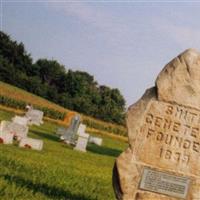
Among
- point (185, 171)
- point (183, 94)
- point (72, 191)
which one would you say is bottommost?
point (72, 191)

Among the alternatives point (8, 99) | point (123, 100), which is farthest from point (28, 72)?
point (8, 99)

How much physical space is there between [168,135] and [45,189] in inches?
99.4

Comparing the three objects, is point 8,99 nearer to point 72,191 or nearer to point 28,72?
point 28,72

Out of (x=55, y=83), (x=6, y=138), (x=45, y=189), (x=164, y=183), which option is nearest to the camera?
(x=164, y=183)

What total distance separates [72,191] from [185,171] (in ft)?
9.14

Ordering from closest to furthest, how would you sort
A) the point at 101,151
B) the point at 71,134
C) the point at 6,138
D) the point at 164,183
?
the point at 164,183, the point at 6,138, the point at 71,134, the point at 101,151

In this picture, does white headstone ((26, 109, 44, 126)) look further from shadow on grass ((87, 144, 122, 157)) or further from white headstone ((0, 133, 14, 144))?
white headstone ((0, 133, 14, 144))

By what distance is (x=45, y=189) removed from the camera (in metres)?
11.6

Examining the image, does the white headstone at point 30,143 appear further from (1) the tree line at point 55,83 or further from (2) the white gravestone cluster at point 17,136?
(1) the tree line at point 55,83

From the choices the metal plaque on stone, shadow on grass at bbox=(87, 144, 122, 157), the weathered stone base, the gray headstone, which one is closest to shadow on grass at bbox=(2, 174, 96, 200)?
the weathered stone base

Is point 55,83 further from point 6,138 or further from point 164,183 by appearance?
point 164,183

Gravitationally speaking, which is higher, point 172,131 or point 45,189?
point 172,131

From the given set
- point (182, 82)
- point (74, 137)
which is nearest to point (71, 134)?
point (74, 137)

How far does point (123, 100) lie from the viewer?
3944 inches
